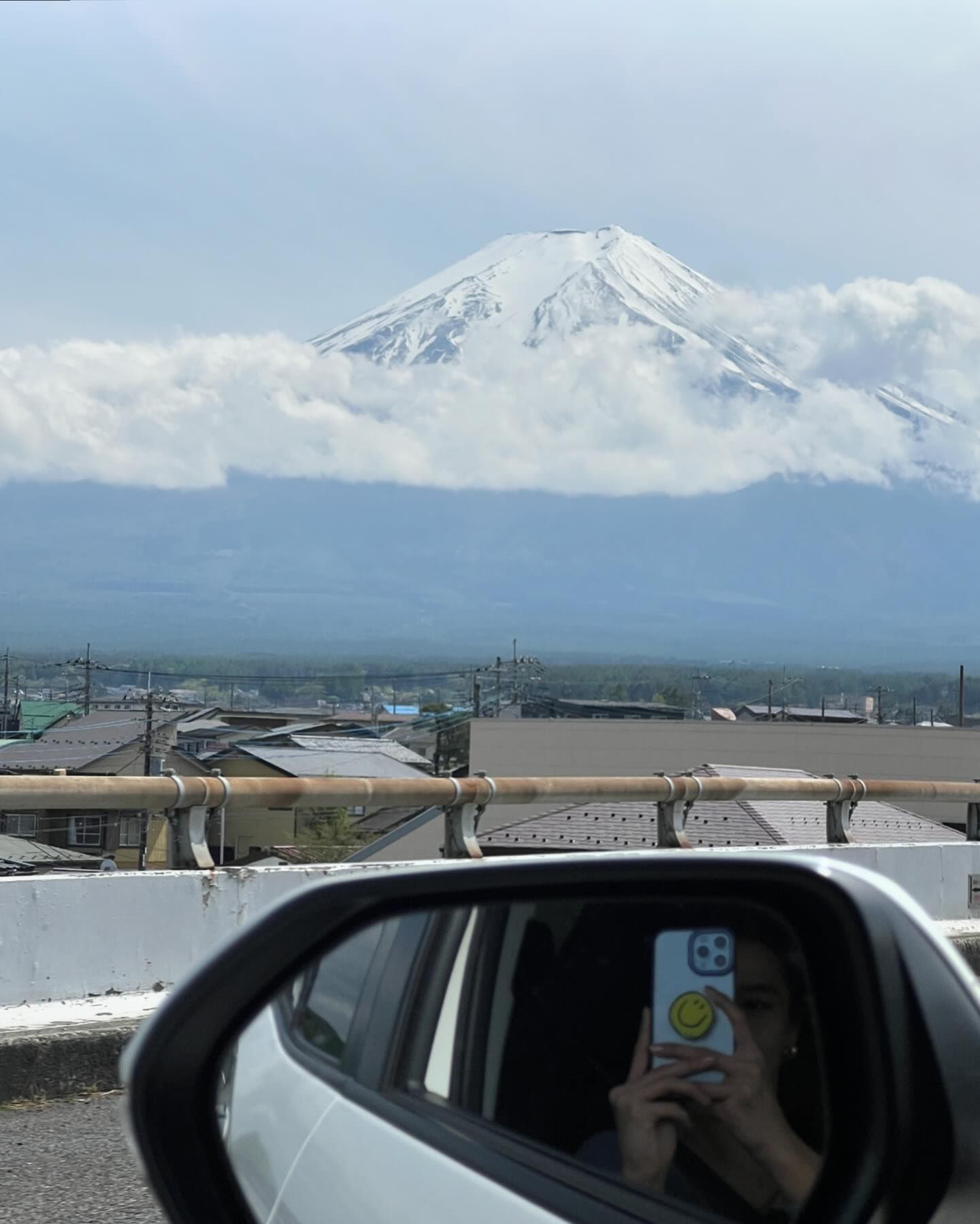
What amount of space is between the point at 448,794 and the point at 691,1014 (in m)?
6.98

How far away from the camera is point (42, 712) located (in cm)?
10531

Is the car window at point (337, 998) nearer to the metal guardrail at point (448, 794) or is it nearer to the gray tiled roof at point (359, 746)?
the metal guardrail at point (448, 794)

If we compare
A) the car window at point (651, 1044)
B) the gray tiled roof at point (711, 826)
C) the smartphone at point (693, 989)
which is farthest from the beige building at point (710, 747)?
the smartphone at point (693, 989)

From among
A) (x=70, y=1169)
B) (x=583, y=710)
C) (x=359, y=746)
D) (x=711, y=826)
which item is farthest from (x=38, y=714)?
(x=70, y=1169)

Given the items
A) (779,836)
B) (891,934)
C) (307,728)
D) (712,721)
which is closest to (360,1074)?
(891,934)

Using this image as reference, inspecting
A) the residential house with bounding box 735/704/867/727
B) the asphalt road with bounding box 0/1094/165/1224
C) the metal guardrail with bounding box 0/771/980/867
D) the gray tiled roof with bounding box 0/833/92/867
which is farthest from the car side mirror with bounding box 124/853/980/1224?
the residential house with bounding box 735/704/867/727

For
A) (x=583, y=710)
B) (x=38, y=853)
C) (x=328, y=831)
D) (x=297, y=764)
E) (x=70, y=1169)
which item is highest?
(x=70, y=1169)

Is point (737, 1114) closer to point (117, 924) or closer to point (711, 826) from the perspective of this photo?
point (117, 924)

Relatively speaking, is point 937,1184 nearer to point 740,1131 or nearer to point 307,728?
point 740,1131

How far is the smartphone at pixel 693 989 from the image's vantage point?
76.9 inches

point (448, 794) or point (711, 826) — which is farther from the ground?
point (448, 794)

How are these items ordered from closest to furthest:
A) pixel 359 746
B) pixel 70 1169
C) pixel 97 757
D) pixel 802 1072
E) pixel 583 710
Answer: pixel 802 1072 < pixel 70 1169 < pixel 97 757 < pixel 359 746 < pixel 583 710

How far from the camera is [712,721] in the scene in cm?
7575

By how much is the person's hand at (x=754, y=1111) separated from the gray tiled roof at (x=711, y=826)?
22561mm
